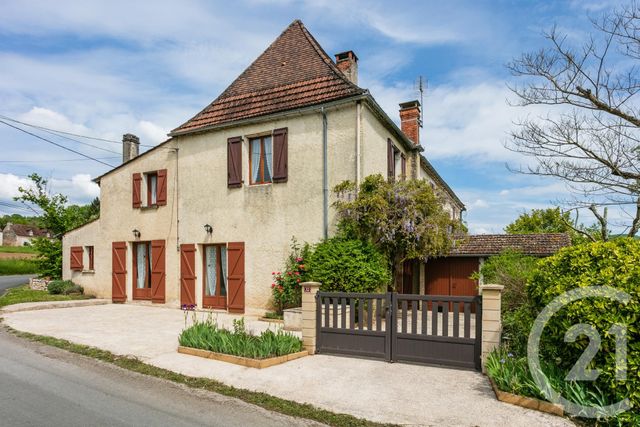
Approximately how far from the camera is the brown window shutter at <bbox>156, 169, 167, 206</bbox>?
14.9m

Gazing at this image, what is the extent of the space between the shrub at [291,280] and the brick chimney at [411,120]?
305 inches

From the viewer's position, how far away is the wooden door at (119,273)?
15.8m

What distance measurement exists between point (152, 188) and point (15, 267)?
26.7 metres

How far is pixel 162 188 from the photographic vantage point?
15.0 m

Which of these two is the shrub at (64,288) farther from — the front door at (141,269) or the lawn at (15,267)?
the lawn at (15,267)

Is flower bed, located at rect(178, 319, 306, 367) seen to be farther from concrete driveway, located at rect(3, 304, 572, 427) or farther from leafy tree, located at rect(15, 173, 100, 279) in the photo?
leafy tree, located at rect(15, 173, 100, 279)

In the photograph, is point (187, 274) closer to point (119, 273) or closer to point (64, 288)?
point (119, 273)

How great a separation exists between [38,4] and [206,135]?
5.83 meters

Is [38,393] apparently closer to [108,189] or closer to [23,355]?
[23,355]

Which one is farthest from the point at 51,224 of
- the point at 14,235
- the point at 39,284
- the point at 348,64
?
the point at 14,235

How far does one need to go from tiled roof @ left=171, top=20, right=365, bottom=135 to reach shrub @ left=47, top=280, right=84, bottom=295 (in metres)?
8.05

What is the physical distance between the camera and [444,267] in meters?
16.4

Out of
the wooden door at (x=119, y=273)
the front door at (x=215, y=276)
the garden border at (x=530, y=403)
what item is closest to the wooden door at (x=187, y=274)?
the front door at (x=215, y=276)

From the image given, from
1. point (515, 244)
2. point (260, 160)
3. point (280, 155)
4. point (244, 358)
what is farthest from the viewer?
point (515, 244)
